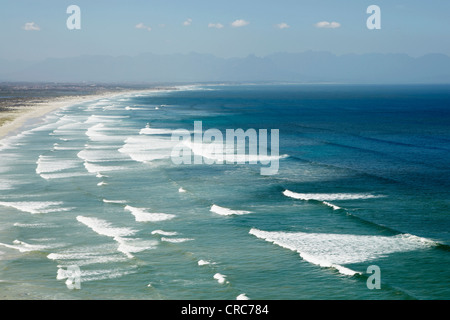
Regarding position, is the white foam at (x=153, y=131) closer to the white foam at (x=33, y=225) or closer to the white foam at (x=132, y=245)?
the white foam at (x=33, y=225)

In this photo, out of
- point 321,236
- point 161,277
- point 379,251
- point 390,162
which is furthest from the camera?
point 390,162

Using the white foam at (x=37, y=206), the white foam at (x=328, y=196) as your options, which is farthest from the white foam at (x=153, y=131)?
the white foam at (x=328, y=196)

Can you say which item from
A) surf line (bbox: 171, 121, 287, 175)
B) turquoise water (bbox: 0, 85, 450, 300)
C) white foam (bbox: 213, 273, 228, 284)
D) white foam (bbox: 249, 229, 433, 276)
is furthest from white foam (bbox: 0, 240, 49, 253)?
surf line (bbox: 171, 121, 287, 175)
